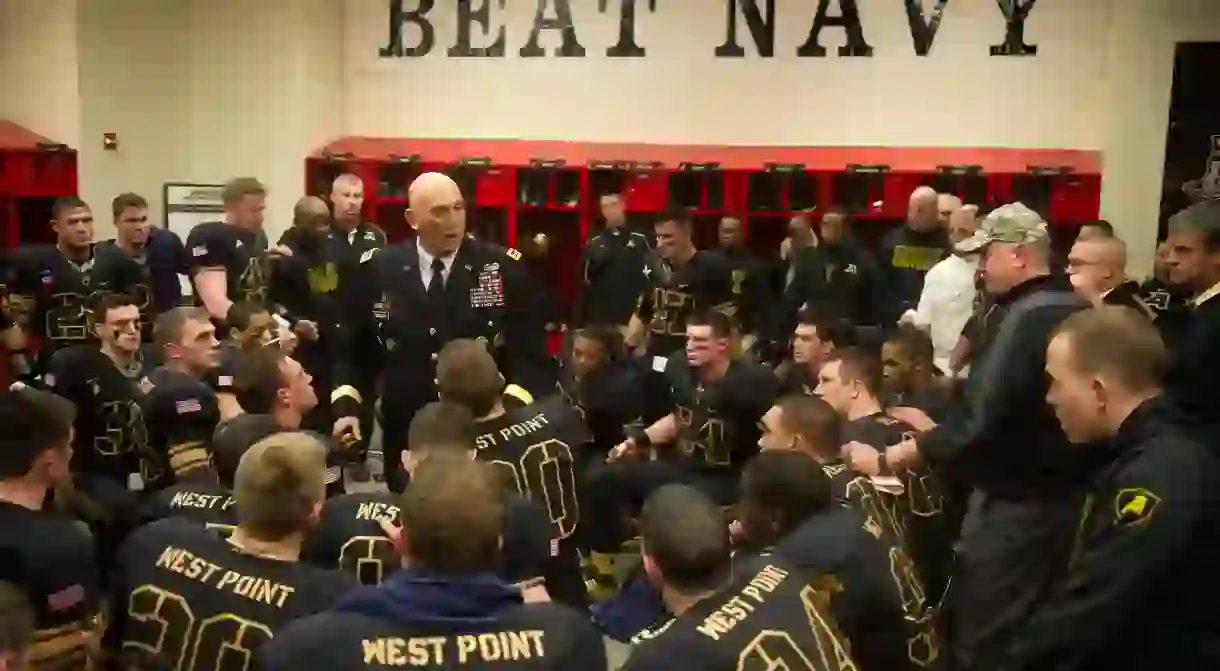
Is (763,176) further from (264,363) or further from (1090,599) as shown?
(1090,599)

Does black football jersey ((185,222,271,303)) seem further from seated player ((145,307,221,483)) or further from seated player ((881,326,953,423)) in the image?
seated player ((881,326,953,423))

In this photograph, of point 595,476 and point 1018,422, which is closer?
point 1018,422

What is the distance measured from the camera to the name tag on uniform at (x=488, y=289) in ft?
15.1

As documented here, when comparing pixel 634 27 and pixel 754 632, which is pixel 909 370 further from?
pixel 634 27

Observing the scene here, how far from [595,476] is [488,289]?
130 centimetres

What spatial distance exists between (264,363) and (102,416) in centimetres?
95

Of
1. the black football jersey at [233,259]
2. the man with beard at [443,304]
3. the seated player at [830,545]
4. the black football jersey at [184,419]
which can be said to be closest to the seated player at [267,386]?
the black football jersey at [184,419]

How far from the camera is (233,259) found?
686 centimetres

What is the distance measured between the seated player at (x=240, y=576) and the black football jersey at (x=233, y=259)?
14.6ft

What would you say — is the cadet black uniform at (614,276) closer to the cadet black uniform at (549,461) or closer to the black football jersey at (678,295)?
the black football jersey at (678,295)

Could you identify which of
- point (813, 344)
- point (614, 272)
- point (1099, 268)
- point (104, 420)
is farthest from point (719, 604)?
point (614, 272)

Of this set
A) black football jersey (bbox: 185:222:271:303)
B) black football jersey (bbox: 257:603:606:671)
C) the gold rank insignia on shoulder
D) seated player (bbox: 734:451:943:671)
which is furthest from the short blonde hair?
black football jersey (bbox: 185:222:271:303)

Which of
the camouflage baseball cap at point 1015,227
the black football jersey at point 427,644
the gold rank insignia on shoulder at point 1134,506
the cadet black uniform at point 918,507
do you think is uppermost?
the camouflage baseball cap at point 1015,227

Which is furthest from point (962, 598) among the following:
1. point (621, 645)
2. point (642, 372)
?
point (642, 372)
